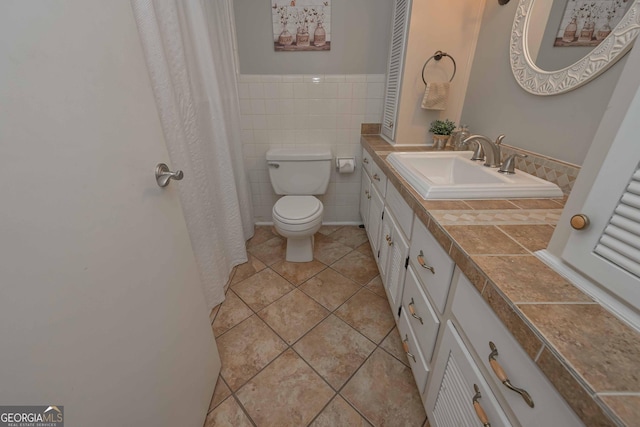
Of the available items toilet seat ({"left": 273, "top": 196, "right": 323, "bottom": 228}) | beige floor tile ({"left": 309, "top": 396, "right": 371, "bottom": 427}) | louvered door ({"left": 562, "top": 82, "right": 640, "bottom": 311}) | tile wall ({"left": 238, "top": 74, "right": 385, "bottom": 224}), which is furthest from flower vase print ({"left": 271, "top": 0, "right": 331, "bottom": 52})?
beige floor tile ({"left": 309, "top": 396, "right": 371, "bottom": 427})

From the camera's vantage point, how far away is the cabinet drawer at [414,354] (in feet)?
3.01

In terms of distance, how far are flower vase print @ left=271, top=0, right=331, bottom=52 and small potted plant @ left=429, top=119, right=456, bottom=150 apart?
96cm

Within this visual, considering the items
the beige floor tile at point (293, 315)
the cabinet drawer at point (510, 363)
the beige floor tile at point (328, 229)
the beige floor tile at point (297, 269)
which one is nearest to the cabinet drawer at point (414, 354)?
the cabinet drawer at point (510, 363)

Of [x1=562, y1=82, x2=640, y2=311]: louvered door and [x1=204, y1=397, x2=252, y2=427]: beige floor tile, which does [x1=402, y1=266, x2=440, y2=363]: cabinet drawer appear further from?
[x1=204, y1=397, x2=252, y2=427]: beige floor tile

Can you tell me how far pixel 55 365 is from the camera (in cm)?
44

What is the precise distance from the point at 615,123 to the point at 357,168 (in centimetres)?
172

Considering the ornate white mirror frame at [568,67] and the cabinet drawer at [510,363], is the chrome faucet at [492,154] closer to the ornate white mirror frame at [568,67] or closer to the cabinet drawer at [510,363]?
the ornate white mirror frame at [568,67]

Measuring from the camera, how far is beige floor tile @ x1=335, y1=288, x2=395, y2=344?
1358 mm

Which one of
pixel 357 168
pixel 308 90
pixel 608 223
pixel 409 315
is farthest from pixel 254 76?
pixel 608 223

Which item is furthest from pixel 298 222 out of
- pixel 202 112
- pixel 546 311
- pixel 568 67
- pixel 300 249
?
pixel 568 67

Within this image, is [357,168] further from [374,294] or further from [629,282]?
[629,282]

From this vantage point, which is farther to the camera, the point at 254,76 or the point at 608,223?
the point at 254,76

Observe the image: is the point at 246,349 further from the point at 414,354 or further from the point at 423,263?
the point at 423,263

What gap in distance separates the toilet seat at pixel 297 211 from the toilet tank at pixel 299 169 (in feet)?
0.53
